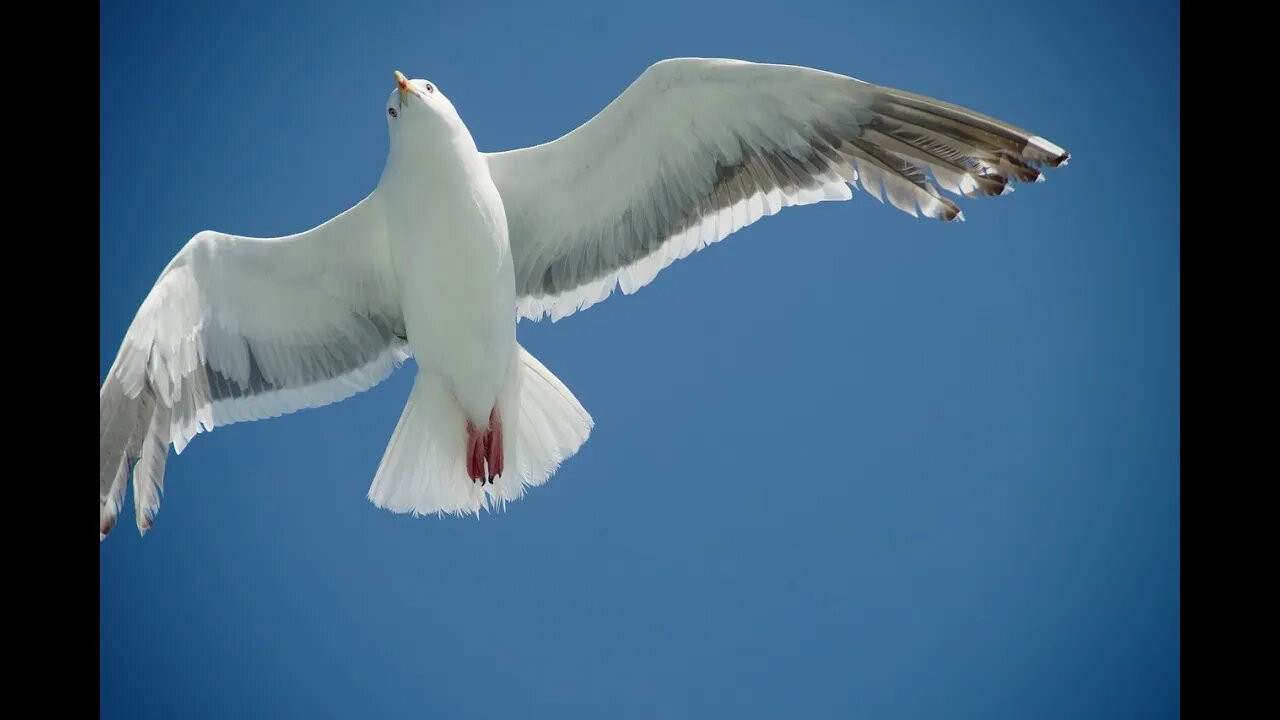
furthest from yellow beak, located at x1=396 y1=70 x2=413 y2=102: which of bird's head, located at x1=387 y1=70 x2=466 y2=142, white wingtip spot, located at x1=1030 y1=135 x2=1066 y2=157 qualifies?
white wingtip spot, located at x1=1030 y1=135 x2=1066 y2=157

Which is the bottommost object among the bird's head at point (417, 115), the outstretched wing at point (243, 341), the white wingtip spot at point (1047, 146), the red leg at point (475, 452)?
the red leg at point (475, 452)

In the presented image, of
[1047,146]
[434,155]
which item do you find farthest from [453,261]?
[1047,146]

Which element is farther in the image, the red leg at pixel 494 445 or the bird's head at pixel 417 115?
the red leg at pixel 494 445

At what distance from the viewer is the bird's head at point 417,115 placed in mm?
4605

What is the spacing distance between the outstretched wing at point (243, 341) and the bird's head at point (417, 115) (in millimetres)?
326

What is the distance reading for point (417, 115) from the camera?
4605 millimetres

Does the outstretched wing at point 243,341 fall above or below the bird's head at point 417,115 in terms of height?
below

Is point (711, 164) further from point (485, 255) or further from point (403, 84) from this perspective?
point (403, 84)

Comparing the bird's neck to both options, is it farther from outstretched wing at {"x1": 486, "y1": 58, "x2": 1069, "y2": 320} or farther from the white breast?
outstretched wing at {"x1": 486, "y1": 58, "x2": 1069, "y2": 320}

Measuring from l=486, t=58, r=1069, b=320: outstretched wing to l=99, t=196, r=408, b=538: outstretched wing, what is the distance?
0.54 m

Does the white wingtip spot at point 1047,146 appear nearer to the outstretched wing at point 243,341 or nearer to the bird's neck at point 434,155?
the bird's neck at point 434,155

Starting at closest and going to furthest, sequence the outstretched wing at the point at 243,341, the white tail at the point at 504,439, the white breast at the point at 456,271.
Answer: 1. the white breast at the point at 456,271
2. the outstretched wing at the point at 243,341
3. the white tail at the point at 504,439

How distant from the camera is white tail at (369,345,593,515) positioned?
4984 mm

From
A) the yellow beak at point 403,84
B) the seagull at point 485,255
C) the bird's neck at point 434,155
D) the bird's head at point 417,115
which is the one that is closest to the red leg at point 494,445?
the seagull at point 485,255
